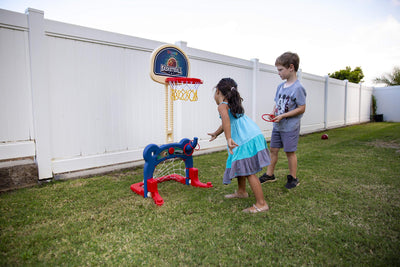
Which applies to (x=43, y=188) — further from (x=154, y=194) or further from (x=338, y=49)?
(x=338, y=49)

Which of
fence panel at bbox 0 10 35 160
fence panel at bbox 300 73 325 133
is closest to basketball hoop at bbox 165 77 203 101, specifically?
fence panel at bbox 0 10 35 160

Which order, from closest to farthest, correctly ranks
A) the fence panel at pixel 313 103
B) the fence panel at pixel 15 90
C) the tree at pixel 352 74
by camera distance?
1. the fence panel at pixel 15 90
2. the fence panel at pixel 313 103
3. the tree at pixel 352 74

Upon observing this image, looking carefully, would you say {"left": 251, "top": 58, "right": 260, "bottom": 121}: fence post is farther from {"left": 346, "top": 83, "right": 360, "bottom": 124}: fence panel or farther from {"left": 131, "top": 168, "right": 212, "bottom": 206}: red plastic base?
{"left": 346, "top": 83, "right": 360, "bottom": 124}: fence panel

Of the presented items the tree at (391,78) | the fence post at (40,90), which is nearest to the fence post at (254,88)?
the fence post at (40,90)

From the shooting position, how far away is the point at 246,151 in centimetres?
249

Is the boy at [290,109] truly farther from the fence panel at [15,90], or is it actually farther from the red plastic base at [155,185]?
the fence panel at [15,90]

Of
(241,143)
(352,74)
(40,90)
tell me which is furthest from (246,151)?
(352,74)

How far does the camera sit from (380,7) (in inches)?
253

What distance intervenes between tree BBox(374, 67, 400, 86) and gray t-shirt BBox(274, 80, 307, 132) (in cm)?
1971

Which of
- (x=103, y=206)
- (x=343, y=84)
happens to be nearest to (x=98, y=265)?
(x=103, y=206)

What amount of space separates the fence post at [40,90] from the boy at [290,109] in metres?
2.82

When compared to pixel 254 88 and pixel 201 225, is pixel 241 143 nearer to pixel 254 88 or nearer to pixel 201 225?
pixel 201 225

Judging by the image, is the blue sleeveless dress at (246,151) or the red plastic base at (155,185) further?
the red plastic base at (155,185)

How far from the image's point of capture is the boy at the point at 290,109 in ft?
9.93
